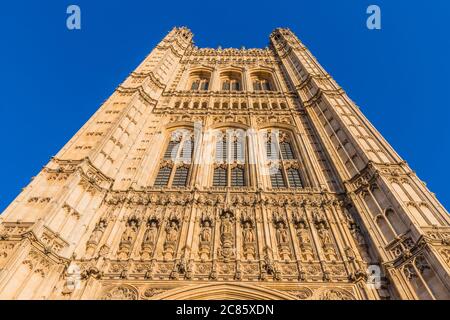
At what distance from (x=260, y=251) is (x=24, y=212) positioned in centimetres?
729

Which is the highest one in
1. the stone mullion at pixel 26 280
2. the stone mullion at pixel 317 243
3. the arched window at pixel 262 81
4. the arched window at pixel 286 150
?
the arched window at pixel 262 81

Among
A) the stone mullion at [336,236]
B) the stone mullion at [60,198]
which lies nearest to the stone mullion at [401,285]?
the stone mullion at [336,236]

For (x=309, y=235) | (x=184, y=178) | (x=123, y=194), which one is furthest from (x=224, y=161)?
(x=309, y=235)

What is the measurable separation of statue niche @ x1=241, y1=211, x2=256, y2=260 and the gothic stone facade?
0.17ft

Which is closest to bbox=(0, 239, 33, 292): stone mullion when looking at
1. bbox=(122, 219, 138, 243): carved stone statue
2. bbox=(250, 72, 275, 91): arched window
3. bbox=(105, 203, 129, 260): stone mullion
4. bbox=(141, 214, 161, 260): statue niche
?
bbox=(105, 203, 129, 260): stone mullion

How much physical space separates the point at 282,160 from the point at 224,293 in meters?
8.95

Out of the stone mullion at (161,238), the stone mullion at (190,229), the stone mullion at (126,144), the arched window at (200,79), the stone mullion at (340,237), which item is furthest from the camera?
the arched window at (200,79)

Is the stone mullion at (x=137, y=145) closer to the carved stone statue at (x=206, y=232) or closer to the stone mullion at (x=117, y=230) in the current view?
the stone mullion at (x=117, y=230)

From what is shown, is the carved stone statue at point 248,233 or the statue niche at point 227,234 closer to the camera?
the statue niche at point 227,234

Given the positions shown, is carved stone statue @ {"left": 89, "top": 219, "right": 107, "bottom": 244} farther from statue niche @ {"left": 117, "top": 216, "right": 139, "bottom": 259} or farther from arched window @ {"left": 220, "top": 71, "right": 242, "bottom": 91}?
arched window @ {"left": 220, "top": 71, "right": 242, "bottom": 91}

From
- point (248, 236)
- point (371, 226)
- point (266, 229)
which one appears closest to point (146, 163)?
point (248, 236)

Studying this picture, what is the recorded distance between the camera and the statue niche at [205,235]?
1211 centimetres

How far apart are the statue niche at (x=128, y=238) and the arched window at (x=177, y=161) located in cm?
310
